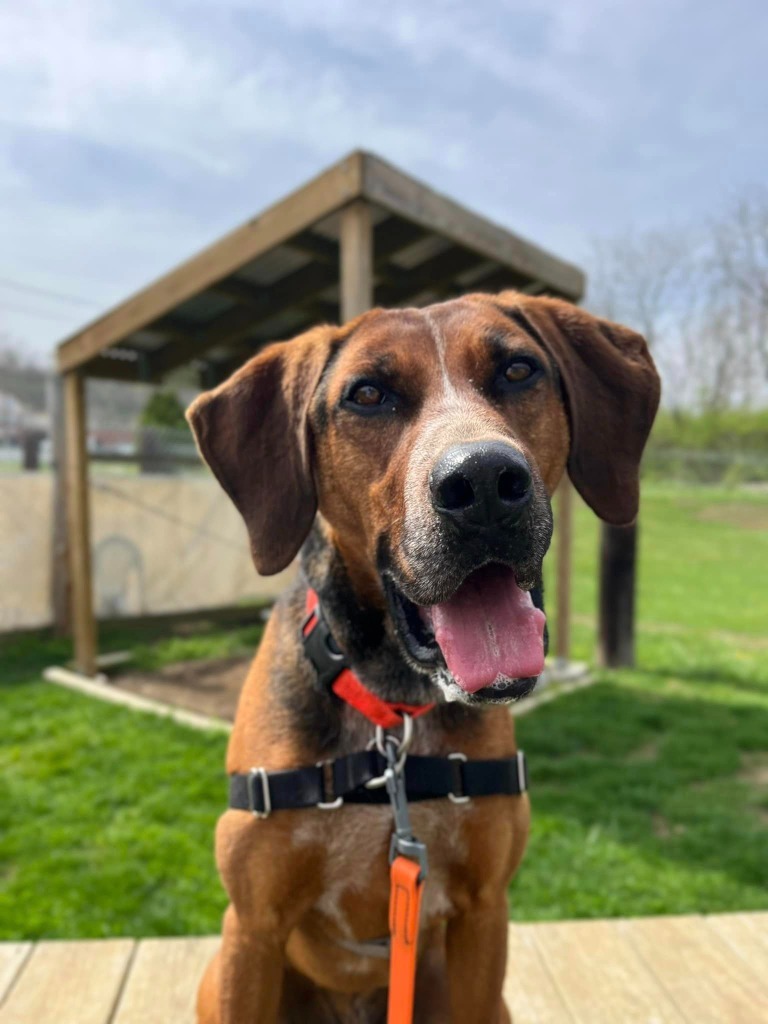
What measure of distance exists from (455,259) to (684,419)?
2037cm

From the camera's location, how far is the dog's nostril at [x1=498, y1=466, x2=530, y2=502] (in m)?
1.48

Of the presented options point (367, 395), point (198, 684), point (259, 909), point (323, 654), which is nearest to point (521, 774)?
point (323, 654)

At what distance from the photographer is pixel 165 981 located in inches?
108

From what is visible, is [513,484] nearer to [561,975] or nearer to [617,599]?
[561,975]

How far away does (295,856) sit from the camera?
6.18ft

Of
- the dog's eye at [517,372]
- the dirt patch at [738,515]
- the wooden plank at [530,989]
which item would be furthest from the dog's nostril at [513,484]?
the dirt patch at [738,515]

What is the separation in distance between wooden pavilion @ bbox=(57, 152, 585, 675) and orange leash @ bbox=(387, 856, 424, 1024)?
364 cm

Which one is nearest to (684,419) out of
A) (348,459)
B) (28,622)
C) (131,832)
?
(28,622)

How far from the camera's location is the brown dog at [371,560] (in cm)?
185

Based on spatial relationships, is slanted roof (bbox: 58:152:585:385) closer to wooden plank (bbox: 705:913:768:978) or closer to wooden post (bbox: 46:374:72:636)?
wooden post (bbox: 46:374:72:636)

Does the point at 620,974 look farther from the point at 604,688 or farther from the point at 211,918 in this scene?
the point at 604,688

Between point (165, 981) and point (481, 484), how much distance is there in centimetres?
221

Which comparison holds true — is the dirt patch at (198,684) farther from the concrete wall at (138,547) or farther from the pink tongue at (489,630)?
the pink tongue at (489,630)

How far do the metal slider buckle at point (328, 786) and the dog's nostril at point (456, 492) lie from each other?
0.75 meters
